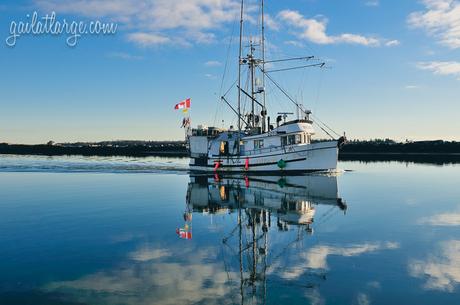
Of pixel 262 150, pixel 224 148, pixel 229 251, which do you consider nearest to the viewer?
pixel 229 251

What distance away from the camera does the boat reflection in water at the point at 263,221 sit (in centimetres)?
1250

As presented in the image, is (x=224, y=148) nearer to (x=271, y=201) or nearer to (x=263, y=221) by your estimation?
(x=271, y=201)

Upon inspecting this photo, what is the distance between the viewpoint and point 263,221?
2097cm

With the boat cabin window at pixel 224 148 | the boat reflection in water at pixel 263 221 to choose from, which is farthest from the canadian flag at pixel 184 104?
the boat reflection in water at pixel 263 221

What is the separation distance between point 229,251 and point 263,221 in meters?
6.16

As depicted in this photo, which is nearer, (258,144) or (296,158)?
(296,158)

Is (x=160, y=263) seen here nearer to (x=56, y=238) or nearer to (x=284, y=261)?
(x=284, y=261)

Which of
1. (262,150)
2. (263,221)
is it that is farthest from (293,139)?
(263,221)

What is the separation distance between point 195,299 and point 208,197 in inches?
855

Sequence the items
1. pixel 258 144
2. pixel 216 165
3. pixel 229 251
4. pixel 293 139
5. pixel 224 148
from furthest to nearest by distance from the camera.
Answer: pixel 216 165 < pixel 224 148 < pixel 258 144 < pixel 293 139 < pixel 229 251

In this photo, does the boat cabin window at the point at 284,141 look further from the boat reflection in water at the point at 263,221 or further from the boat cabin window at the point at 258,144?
the boat reflection in water at the point at 263,221

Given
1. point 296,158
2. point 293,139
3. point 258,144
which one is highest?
point 293,139

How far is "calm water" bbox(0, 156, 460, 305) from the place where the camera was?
422 inches

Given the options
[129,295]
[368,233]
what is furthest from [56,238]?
[368,233]
